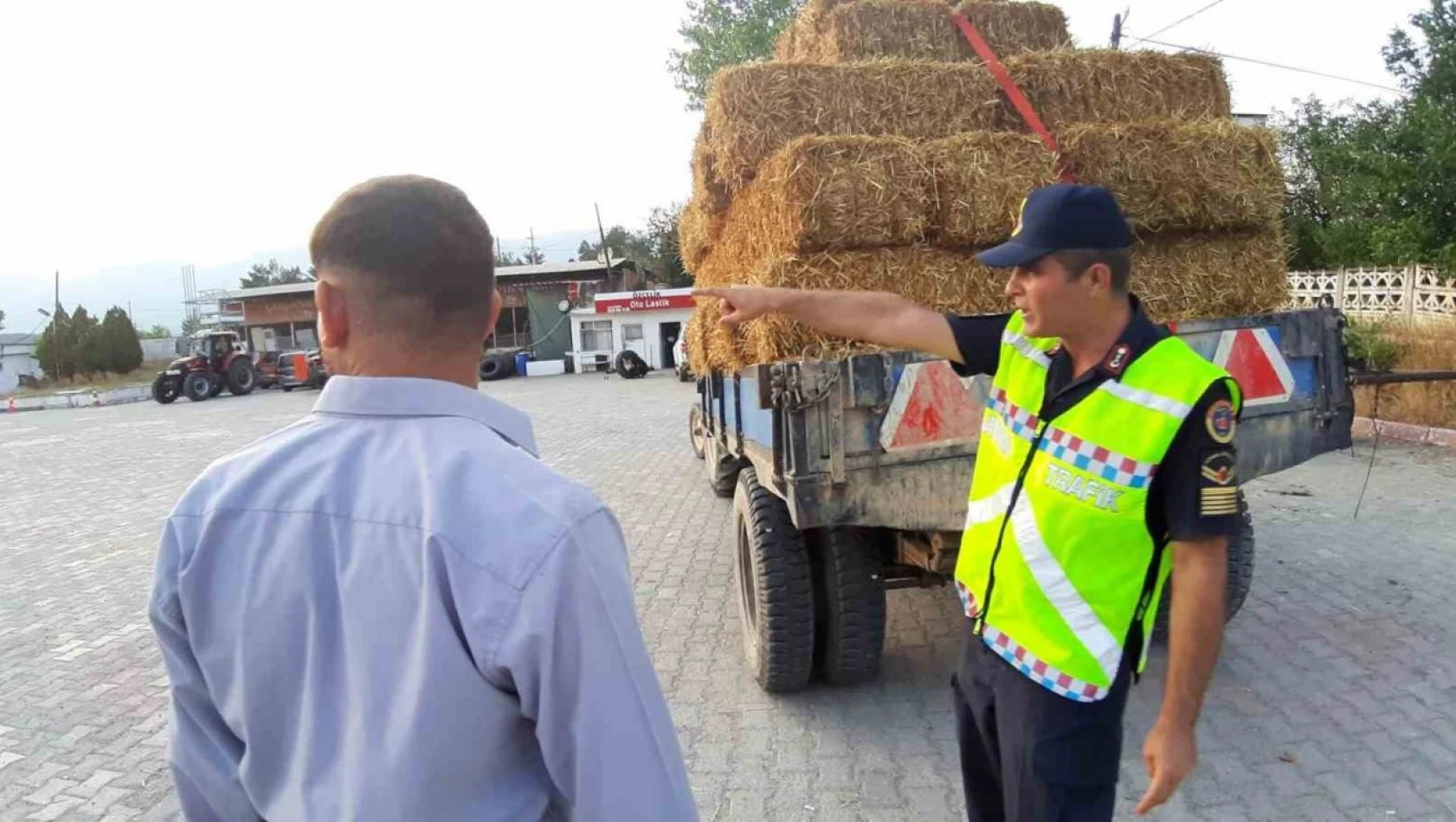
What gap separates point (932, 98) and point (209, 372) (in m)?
27.5

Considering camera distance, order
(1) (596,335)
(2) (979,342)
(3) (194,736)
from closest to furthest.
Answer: (3) (194,736) → (2) (979,342) → (1) (596,335)

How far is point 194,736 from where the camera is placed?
1196 millimetres

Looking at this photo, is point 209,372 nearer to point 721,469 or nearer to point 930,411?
point 721,469

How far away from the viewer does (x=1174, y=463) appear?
1.79 meters

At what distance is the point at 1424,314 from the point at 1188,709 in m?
12.0

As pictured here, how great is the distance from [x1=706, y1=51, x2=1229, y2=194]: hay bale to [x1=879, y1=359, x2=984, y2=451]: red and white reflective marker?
1497mm

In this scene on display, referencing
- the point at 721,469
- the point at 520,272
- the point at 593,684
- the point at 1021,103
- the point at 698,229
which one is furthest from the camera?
the point at 520,272

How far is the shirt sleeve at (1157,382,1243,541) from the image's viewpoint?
1746 mm

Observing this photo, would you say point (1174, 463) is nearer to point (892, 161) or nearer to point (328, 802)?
point (328, 802)

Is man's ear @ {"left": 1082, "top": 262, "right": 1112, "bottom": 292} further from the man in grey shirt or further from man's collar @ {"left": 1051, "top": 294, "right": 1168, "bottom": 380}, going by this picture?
the man in grey shirt

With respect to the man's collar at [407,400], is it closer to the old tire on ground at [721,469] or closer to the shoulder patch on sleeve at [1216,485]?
the shoulder patch on sleeve at [1216,485]

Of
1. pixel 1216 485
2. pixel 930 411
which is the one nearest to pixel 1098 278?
pixel 1216 485

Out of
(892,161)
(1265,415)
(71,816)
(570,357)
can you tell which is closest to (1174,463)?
(1265,415)

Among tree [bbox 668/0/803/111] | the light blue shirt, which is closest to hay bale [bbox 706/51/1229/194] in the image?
the light blue shirt
